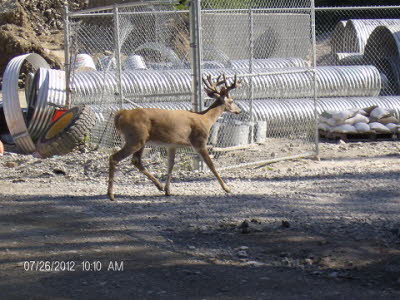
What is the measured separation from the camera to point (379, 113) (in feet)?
49.8

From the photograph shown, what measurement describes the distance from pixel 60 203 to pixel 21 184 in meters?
1.94

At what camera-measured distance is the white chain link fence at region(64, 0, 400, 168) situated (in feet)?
42.4

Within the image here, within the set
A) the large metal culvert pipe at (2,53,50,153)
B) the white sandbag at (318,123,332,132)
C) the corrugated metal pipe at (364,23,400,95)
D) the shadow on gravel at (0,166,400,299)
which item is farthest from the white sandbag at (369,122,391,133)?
the large metal culvert pipe at (2,53,50,153)

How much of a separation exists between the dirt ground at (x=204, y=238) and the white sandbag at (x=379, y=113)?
4093 millimetres

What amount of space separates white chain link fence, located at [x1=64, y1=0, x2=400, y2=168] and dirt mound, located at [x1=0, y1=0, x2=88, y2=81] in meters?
8.89

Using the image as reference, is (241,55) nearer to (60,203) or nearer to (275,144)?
(275,144)

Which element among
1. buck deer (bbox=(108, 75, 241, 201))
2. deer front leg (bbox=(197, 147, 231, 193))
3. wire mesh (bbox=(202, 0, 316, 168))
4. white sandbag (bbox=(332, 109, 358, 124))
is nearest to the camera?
buck deer (bbox=(108, 75, 241, 201))

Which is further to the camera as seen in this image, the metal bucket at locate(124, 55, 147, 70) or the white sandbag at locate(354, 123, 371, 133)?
the metal bucket at locate(124, 55, 147, 70)

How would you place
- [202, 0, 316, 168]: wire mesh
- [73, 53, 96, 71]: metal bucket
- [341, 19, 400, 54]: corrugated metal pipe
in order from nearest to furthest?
1. [202, 0, 316, 168]: wire mesh
2. [73, 53, 96, 71]: metal bucket
3. [341, 19, 400, 54]: corrugated metal pipe

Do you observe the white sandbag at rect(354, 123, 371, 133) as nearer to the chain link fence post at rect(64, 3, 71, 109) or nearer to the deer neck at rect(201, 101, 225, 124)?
the deer neck at rect(201, 101, 225, 124)

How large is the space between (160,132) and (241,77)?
9.81 ft

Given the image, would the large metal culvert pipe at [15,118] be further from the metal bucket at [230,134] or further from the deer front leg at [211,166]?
the deer front leg at [211,166]

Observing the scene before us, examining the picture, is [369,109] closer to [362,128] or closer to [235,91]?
[362,128]

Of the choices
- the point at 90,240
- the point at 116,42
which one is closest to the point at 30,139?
the point at 116,42
